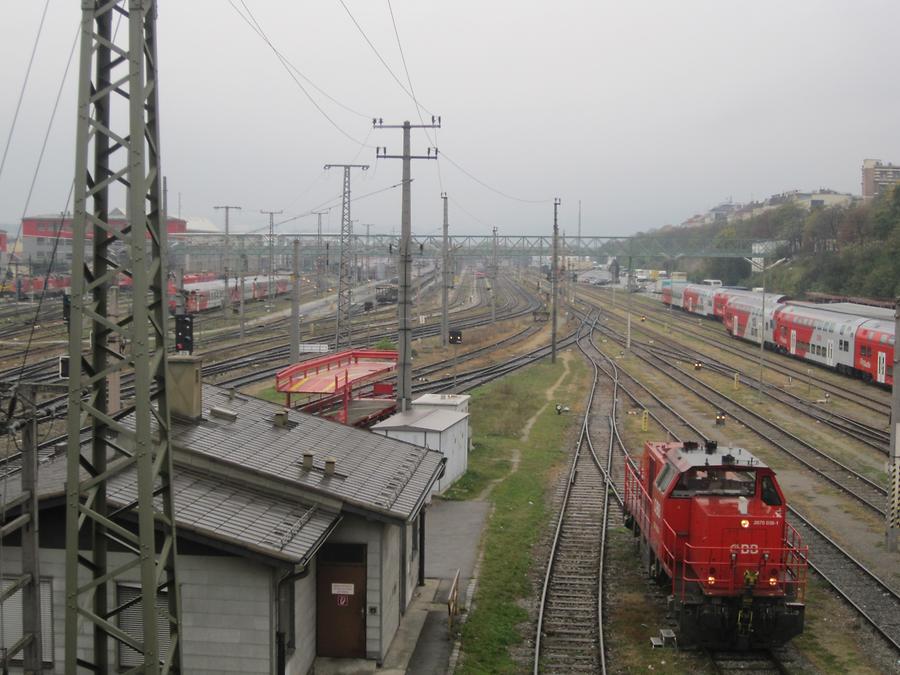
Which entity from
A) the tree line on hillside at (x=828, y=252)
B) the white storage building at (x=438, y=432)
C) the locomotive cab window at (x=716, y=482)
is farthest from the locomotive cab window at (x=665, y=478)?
the tree line on hillside at (x=828, y=252)

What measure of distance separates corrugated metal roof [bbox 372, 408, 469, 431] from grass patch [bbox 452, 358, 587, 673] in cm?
171

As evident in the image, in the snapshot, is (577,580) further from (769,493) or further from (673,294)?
(673,294)

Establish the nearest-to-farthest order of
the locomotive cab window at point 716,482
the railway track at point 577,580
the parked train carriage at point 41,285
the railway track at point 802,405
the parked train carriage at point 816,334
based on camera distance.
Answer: the railway track at point 577,580 → the locomotive cab window at point 716,482 → the railway track at point 802,405 → the parked train carriage at point 816,334 → the parked train carriage at point 41,285

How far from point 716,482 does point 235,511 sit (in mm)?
7199

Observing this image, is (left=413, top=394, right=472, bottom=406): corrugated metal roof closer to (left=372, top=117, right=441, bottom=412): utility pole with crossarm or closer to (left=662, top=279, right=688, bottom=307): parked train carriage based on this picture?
(left=372, top=117, right=441, bottom=412): utility pole with crossarm

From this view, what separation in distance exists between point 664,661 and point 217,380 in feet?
101

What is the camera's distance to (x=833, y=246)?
4171 inches

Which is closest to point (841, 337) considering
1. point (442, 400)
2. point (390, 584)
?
point (442, 400)

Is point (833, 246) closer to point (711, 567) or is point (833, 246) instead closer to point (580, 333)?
point (580, 333)

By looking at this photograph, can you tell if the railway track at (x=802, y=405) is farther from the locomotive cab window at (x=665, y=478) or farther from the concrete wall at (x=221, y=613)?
the concrete wall at (x=221, y=613)

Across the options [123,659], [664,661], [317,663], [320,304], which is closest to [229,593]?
[123,659]

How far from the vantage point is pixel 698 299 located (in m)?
87.1

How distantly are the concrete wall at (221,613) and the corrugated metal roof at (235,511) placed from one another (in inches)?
16.8

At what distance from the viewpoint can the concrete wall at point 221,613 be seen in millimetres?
11211
